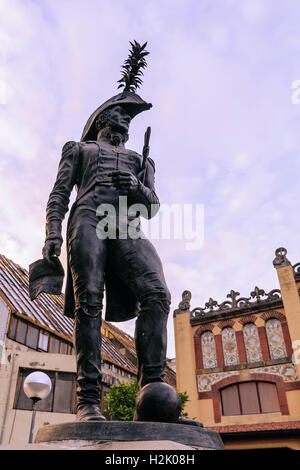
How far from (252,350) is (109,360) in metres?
7.26

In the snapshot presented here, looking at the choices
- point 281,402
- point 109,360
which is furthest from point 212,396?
point 109,360

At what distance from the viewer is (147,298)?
103 inches

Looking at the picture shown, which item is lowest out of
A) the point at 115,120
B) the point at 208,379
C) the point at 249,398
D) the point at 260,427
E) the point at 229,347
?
the point at 260,427

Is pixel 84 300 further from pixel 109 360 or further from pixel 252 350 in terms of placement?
pixel 109 360

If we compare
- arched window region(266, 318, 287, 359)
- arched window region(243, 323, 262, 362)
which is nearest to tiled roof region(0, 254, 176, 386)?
arched window region(243, 323, 262, 362)

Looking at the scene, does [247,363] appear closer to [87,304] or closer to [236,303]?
[236,303]

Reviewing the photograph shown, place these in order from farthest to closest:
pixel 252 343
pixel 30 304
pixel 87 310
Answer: pixel 30 304
pixel 252 343
pixel 87 310

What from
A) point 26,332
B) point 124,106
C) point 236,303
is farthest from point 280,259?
point 124,106

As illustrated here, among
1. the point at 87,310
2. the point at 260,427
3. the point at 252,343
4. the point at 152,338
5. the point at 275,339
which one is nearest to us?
the point at 152,338

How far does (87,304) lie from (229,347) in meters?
16.5

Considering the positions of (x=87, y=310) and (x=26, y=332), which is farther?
(x=26, y=332)

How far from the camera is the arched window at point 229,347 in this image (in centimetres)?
1759

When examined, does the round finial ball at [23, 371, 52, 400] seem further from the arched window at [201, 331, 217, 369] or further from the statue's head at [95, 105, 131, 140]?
the arched window at [201, 331, 217, 369]
